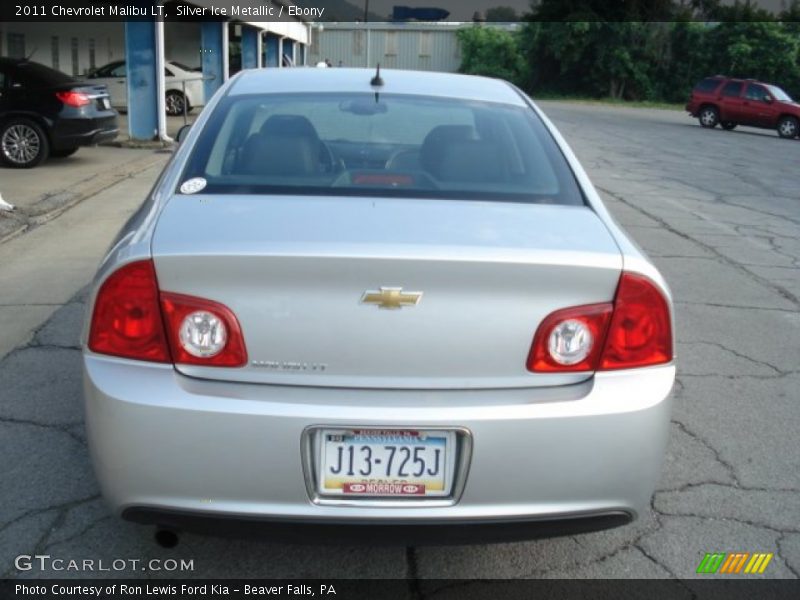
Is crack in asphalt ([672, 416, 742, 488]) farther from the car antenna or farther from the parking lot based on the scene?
the car antenna

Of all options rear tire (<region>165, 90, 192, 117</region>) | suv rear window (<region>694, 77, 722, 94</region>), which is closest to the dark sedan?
rear tire (<region>165, 90, 192, 117</region>)

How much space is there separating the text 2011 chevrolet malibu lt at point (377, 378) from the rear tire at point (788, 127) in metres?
27.9

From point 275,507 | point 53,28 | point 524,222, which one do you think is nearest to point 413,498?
point 275,507

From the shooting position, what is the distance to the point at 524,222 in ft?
8.98

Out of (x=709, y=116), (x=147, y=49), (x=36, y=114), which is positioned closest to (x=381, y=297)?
(x=36, y=114)

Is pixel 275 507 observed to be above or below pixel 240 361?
below

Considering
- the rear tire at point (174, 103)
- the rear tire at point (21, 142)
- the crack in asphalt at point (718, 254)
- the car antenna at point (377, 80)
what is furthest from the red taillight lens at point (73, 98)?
the rear tire at point (174, 103)

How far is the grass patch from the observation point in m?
48.1

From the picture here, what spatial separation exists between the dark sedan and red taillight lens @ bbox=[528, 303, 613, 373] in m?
11.5

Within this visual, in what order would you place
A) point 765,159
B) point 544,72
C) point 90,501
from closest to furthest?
point 90,501
point 765,159
point 544,72

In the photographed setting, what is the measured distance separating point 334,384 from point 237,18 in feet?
74.6

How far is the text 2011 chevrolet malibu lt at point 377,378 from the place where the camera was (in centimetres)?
238

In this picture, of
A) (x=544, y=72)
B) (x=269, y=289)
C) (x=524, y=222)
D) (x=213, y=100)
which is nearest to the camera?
(x=269, y=289)

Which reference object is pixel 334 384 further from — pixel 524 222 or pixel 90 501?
pixel 90 501
